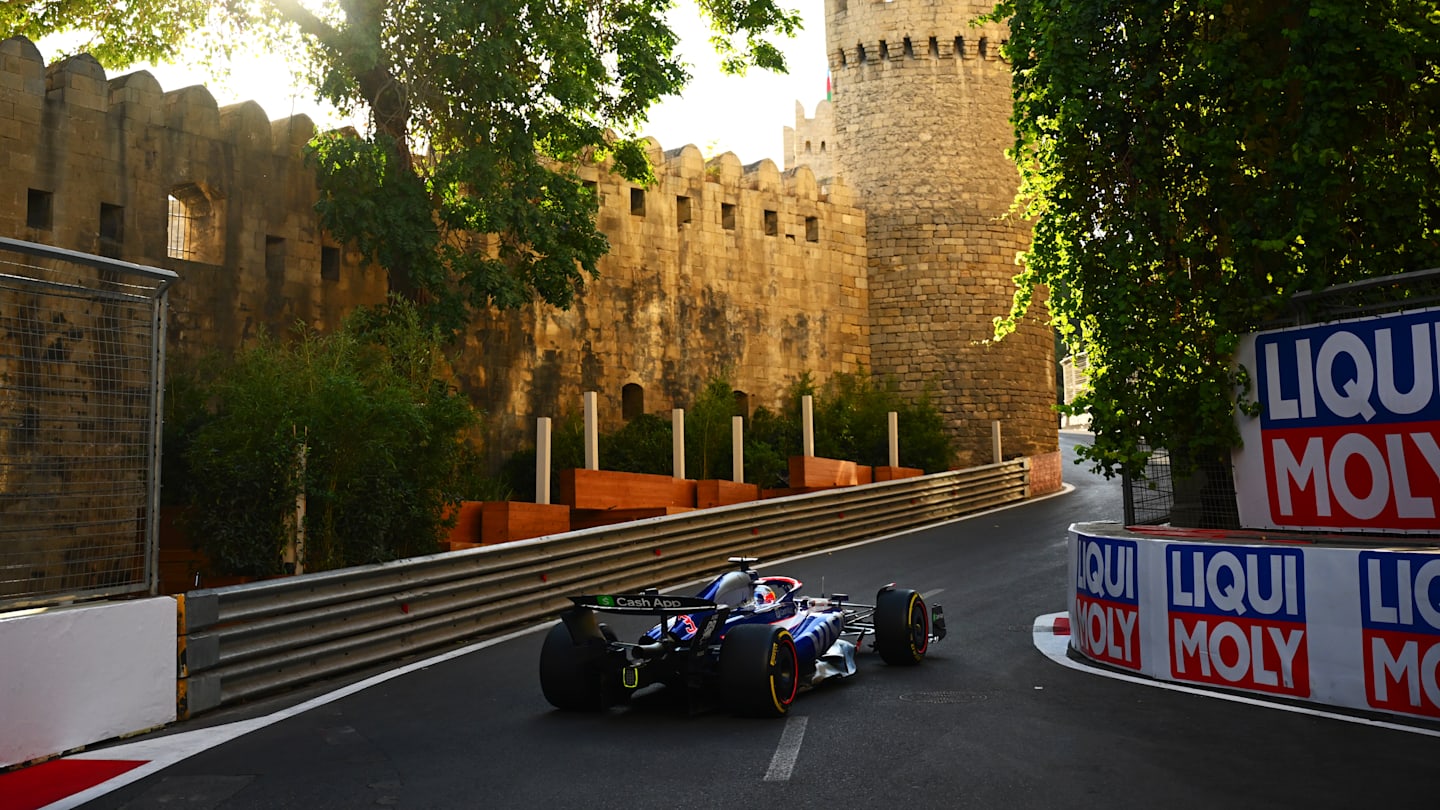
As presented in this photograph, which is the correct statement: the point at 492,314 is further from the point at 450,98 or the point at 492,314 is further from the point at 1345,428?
the point at 1345,428

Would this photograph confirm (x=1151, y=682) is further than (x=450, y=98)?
No

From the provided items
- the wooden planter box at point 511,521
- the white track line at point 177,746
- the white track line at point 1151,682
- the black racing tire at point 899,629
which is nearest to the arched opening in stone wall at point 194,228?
the wooden planter box at point 511,521

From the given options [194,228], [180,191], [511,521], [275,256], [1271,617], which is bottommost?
[1271,617]

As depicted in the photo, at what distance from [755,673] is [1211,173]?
568 cm

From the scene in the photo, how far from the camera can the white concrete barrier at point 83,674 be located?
697cm

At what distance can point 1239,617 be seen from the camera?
854cm

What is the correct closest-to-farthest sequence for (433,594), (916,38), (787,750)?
1. (787,750)
2. (433,594)
3. (916,38)

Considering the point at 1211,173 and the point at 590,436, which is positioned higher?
the point at 1211,173

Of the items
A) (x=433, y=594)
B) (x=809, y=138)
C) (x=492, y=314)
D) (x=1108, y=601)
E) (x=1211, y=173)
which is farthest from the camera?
(x=809, y=138)

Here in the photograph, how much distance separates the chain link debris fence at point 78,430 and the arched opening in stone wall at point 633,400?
33.9ft

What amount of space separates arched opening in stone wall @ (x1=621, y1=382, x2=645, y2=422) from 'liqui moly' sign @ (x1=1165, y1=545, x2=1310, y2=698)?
18028 mm

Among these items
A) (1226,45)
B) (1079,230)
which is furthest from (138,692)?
(1226,45)

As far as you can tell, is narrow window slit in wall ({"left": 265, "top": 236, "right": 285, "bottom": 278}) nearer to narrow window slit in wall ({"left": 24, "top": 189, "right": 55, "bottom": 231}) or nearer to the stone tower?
narrow window slit in wall ({"left": 24, "top": 189, "right": 55, "bottom": 231})

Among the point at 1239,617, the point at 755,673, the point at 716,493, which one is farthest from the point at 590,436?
the point at 1239,617
